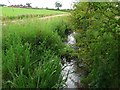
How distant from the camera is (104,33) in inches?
130

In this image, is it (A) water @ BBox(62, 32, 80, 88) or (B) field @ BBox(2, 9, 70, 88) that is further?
(A) water @ BBox(62, 32, 80, 88)

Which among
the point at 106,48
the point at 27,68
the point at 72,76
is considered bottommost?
the point at 72,76

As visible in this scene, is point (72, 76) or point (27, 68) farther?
point (72, 76)

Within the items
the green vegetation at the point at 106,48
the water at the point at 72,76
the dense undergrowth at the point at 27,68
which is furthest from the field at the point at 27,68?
the green vegetation at the point at 106,48

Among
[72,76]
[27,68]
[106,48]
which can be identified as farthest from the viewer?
[72,76]

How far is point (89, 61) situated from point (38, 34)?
7.11 feet

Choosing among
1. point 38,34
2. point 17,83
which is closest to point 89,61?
point 17,83

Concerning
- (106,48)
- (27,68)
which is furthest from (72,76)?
(106,48)

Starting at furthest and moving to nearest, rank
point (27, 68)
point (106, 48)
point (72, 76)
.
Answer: point (72, 76) → point (27, 68) → point (106, 48)

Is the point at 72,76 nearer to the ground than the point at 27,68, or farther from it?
nearer to the ground

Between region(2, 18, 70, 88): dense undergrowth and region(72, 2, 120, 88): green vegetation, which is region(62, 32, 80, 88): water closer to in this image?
region(2, 18, 70, 88): dense undergrowth

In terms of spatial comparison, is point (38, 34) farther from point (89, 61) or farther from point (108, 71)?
point (108, 71)

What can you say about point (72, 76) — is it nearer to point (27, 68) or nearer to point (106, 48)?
point (27, 68)

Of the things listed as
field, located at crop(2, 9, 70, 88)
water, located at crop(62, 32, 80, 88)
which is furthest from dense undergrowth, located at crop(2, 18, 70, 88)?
water, located at crop(62, 32, 80, 88)
